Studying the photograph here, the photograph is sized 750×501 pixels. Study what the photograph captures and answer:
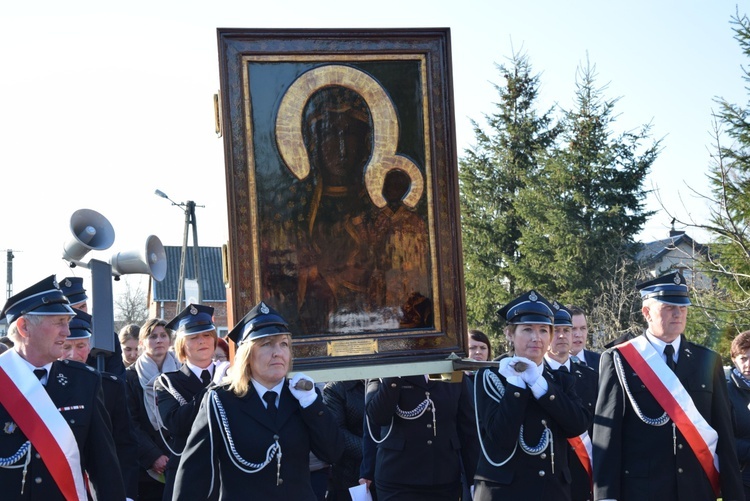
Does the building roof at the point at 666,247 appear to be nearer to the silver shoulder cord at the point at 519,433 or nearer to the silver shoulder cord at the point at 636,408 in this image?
the silver shoulder cord at the point at 636,408

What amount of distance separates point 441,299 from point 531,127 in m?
26.8

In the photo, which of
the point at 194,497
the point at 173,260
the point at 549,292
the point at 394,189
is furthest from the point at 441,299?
the point at 173,260

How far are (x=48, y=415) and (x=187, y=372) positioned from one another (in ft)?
6.14

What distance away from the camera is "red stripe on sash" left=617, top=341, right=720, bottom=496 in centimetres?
626

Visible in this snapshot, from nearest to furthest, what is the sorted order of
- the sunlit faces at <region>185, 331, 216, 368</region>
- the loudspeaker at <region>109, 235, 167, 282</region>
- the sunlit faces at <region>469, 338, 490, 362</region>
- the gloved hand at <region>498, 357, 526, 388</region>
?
the gloved hand at <region>498, 357, 526, 388</region>
the sunlit faces at <region>185, 331, 216, 368</region>
the sunlit faces at <region>469, 338, 490, 362</region>
the loudspeaker at <region>109, 235, 167, 282</region>

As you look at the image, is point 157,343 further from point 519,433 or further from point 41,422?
point 519,433

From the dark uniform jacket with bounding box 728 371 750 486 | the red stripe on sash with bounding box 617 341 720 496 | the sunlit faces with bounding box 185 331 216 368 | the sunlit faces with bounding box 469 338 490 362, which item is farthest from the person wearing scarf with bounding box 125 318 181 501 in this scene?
the dark uniform jacket with bounding box 728 371 750 486

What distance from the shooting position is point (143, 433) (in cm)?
805

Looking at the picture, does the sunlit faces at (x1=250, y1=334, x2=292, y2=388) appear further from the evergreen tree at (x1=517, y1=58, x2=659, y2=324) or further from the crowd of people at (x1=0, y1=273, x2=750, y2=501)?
the evergreen tree at (x1=517, y1=58, x2=659, y2=324)

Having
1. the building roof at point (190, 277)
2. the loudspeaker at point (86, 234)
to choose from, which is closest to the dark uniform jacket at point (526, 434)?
the loudspeaker at point (86, 234)

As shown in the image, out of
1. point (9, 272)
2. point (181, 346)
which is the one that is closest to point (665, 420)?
point (181, 346)

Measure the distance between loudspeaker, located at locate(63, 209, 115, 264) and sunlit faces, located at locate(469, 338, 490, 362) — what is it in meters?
4.94

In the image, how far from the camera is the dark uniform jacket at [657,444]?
20.6 ft

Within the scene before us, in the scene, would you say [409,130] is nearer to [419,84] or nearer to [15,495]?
[419,84]
